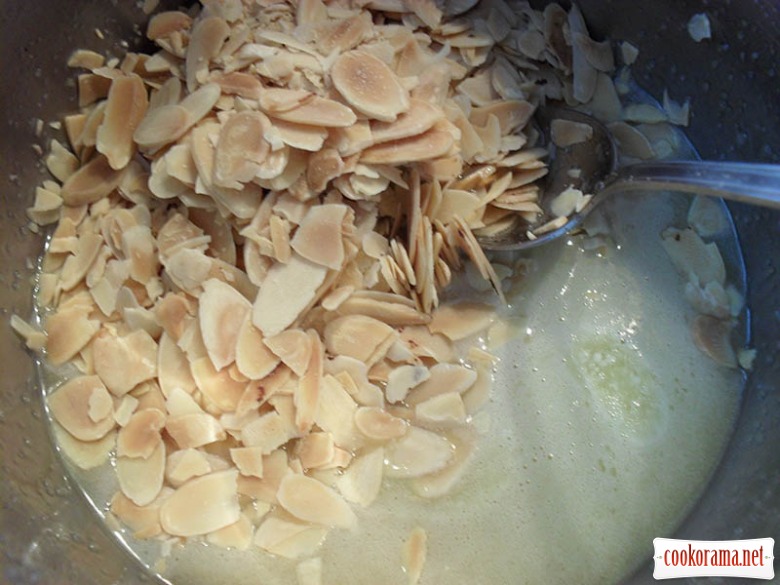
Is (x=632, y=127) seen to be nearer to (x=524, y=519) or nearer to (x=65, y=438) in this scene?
(x=524, y=519)

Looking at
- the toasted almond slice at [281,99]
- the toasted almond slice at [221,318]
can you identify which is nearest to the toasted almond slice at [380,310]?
the toasted almond slice at [221,318]

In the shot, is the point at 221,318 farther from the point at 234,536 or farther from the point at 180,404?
the point at 234,536

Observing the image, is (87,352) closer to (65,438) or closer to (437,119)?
(65,438)

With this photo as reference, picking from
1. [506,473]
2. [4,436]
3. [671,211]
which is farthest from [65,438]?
[671,211]

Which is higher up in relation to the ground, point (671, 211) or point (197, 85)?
point (197, 85)

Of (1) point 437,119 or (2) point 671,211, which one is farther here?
(2) point 671,211


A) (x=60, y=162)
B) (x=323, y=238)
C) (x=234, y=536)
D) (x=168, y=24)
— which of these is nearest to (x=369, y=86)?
(x=323, y=238)

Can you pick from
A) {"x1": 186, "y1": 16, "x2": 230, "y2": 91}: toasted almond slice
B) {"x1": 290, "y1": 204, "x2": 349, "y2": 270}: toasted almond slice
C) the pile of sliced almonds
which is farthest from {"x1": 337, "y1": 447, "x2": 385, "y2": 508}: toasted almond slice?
{"x1": 186, "y1": 16, "x2": 230, "y2": 91}: toasted almond slice

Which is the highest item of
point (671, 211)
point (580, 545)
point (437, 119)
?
point (437, 119)
